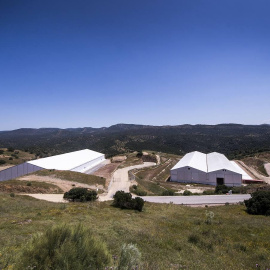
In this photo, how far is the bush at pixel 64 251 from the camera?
4438mm

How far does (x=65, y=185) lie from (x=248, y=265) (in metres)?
33.0

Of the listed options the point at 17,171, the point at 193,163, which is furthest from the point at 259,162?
the point at 17,171

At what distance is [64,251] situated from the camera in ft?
15.0

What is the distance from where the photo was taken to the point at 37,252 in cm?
463

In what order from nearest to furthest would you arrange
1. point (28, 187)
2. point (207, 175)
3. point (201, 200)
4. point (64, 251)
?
point (64, 251)
point (201, 200)
point (28, 187)
point (207, 175)

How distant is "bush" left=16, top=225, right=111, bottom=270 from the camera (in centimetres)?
444

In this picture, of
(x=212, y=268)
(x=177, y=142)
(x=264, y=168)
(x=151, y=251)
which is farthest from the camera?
(x=177, y=142)

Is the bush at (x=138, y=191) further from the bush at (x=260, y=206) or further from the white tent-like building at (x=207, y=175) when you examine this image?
the white tent-like building at (x=207, y=175)

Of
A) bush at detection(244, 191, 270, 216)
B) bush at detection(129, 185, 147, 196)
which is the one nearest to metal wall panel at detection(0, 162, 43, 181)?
bush at detection(129, 185, 147, 196)

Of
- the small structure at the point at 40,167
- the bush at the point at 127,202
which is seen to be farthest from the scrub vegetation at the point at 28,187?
the bush at the point at 127,202

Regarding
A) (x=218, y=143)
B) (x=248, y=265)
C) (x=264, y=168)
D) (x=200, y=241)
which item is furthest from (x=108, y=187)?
(x=218, y=143)

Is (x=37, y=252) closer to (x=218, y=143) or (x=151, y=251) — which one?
(x=151, y=251)

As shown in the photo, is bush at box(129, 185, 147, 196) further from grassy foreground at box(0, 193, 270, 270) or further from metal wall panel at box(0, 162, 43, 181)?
metal wall panel at box(0, 162, 43, 181)

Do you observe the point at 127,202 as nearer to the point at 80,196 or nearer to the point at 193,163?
the point at 80,196
